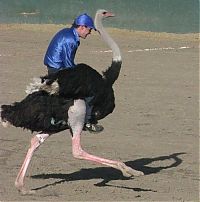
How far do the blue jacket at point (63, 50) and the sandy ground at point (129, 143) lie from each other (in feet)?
3.92

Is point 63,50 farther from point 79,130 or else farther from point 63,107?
point 79,130

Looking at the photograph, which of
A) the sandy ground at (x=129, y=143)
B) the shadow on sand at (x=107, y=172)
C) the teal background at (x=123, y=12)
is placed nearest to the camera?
the sandy ground at (x=129, y=143)

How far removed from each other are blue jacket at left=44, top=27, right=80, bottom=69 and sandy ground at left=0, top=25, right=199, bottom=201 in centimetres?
119

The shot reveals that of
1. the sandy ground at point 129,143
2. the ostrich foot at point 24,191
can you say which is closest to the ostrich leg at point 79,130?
the sandy ground at point 129,143

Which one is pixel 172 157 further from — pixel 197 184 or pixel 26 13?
pixel 26 13

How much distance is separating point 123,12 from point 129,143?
25.3 metres

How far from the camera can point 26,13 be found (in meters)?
34.9

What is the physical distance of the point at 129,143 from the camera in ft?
35.9

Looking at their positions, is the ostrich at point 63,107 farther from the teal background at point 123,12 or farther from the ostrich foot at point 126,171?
the teal background at point 123,12

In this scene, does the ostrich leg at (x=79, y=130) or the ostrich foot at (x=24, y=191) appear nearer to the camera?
the ostrich foot at (x=24, y=191)

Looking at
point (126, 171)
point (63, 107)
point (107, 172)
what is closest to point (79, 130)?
point (63, 107)

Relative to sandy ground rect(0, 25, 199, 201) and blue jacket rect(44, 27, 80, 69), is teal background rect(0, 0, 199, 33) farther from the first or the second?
blue jacket rect(44, 27, 80, 69)

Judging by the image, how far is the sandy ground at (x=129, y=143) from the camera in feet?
27.8

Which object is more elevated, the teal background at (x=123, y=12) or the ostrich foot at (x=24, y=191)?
the ostrich foot at (x=24, y=191)
